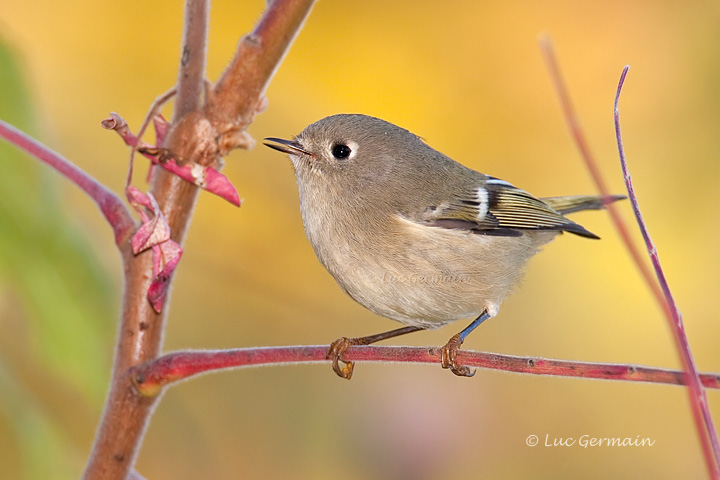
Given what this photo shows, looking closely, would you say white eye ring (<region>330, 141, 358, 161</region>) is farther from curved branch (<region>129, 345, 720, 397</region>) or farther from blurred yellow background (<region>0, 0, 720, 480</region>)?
curved branch (<region>129, 345, 720, 397</region>)

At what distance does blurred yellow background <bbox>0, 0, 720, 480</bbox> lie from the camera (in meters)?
1.61

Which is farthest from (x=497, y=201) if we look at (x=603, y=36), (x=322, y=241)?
(x=603, y=36)

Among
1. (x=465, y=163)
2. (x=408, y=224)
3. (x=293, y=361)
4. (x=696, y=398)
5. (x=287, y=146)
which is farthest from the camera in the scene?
(x=465, y=163)

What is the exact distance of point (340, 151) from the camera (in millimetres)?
1458

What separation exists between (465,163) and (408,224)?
23.1 inches

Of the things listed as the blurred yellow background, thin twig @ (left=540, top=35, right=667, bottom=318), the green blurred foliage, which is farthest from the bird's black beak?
thin twig @ (left=540, top=35, right=667, bottom=318)

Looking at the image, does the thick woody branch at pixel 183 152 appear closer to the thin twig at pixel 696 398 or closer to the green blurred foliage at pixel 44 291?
the green blurred foliage at pixel 44 291


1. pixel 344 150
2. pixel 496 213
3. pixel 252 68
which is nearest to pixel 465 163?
pixel 496 213

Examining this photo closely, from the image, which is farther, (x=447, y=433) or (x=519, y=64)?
(x=519, y=64)

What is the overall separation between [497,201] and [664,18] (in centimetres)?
80

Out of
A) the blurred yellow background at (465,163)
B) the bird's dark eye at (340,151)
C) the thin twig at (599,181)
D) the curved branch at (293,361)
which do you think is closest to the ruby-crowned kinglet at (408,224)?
the bird's dark eye at (340,151)

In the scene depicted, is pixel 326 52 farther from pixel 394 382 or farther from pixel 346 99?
pixel 394 382

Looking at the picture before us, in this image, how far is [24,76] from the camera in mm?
761

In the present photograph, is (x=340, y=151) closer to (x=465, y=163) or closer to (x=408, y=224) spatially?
(x=408, y=224)
